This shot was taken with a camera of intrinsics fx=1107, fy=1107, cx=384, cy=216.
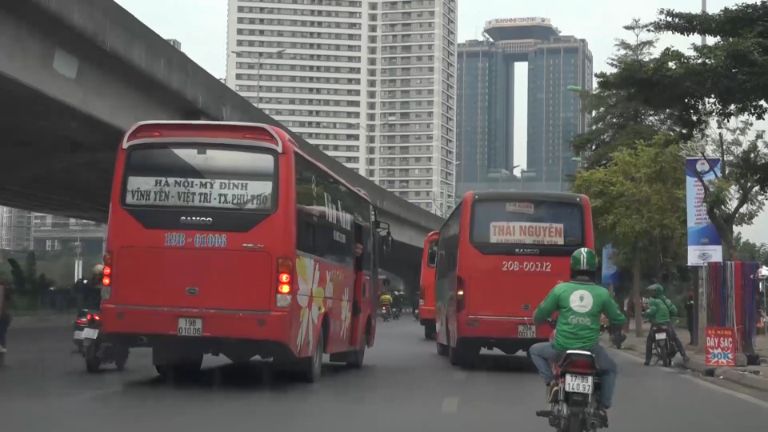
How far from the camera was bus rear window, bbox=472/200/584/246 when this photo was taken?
18.6 metres

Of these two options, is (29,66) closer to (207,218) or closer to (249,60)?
(207,218)

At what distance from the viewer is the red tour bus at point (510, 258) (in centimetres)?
1839

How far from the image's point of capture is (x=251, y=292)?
531 inches

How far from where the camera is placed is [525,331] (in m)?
18.3

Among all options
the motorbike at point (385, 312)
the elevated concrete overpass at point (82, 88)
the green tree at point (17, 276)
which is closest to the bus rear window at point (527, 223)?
the elevated concrete overpass at point (82, 88)

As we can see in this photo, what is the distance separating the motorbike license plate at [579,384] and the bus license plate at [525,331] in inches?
405

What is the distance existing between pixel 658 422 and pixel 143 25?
14544mm

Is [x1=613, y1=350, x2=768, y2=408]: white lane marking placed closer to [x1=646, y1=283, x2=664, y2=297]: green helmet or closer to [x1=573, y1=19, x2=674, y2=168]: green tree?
[x1=646, y1=283, x2=664, y2=297]: green helmet

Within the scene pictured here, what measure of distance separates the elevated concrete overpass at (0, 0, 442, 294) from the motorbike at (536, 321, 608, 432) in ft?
40.1

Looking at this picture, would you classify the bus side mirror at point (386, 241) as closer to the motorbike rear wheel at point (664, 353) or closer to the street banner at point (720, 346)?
the motorbike rear wheel at point (664, 353)

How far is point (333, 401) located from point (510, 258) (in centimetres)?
630

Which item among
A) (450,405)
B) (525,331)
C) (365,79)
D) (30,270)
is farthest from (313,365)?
(365,79)

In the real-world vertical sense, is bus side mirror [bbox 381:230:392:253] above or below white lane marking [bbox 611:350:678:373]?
above

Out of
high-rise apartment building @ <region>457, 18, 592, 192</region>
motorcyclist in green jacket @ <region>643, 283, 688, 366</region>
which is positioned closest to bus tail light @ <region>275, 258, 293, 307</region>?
motorcyclist in green jacket @ <region>643, 283, 688, 366</region>
